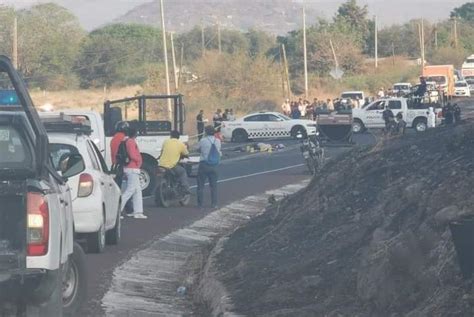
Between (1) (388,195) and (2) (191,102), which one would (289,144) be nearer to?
(2) (191,102)

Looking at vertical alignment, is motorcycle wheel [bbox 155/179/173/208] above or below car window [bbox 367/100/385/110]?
below

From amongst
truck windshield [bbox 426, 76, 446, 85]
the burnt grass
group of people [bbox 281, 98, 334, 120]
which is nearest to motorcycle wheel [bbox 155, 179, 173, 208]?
the burnt grass

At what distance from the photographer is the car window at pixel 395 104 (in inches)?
2201

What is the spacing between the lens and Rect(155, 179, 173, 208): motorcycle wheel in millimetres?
23141

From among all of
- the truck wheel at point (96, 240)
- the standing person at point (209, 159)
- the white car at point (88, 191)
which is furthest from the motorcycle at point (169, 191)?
the truck wheel at point (96, 240)

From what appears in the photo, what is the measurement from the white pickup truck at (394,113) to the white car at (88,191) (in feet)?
125

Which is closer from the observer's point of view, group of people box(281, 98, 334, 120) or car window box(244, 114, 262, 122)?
car window box(244, 114, 262, 122)

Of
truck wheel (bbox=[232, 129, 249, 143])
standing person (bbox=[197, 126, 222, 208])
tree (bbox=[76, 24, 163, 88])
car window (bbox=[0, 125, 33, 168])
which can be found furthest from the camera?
tree (bbox=[76, 24, 163, 88])

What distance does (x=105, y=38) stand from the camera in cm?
9981

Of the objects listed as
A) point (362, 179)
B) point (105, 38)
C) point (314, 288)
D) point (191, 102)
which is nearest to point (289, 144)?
point (191, 102)

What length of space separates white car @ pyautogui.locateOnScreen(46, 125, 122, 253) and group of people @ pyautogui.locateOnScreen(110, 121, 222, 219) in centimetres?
267

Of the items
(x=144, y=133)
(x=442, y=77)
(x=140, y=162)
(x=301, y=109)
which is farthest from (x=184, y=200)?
(x=442, y=77)

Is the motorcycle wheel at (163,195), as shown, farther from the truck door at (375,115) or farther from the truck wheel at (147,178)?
the truck door at (375,115)

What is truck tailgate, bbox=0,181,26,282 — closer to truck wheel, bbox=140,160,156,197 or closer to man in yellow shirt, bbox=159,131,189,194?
man in yellow shirt, bbox=159,131,189,194
